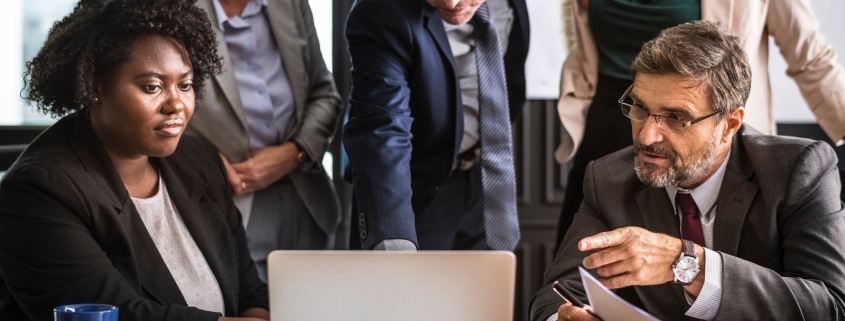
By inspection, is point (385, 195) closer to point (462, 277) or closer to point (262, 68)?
point (262, 68)

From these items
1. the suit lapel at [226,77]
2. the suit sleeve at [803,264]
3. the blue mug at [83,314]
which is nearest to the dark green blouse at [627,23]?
the suit sleeve at [803,264]

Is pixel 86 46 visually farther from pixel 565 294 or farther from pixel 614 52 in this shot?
pixel 614 52

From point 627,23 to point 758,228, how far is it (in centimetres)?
81

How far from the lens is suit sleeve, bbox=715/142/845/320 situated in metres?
1.71

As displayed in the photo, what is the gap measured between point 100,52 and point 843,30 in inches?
114

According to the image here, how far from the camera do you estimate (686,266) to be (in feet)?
5.50

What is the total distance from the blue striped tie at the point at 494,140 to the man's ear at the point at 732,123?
2.65ft

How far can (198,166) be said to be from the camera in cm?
227

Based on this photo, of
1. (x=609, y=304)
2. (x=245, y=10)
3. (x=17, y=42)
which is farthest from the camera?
(x=17, y=42)

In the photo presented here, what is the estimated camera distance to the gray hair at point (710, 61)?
191 cm

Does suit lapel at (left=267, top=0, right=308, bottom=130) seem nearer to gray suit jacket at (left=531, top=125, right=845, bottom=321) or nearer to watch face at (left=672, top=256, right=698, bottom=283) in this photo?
gray suit jacket at (left=531, top=125, right=845, bottom=321)

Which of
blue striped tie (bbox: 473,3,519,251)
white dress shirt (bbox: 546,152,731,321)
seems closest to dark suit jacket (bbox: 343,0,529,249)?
blue striped tie (bbox: 473,3,519,251)

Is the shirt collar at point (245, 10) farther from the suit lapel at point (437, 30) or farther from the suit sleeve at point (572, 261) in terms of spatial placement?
the suit sleeve at point (572, 261)

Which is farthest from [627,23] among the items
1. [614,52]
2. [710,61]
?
[710,61]
